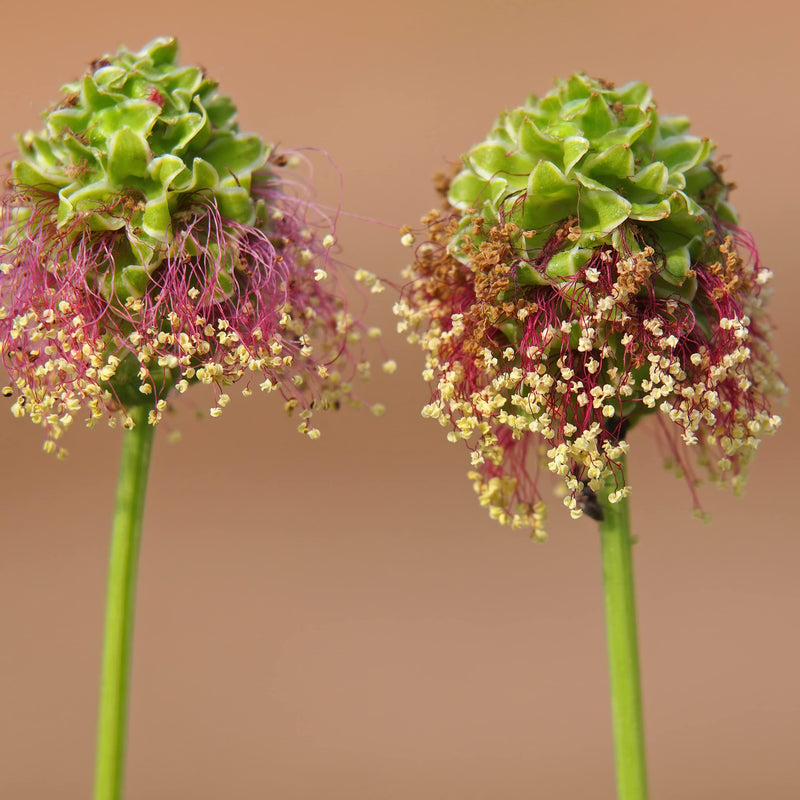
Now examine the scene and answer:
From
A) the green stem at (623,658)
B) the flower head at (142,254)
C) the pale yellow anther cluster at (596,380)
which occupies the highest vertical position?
the flower head at (142,254)

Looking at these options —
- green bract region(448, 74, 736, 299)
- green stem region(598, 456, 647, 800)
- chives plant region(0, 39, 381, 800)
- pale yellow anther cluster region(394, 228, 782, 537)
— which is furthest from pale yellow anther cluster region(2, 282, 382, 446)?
green stem region(598, 456, 647, 800)

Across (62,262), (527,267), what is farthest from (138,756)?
(527,267)

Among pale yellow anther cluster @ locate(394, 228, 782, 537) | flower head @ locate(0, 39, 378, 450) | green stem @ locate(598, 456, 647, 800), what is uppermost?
flower head @ locate(0, 39, 378, 450)

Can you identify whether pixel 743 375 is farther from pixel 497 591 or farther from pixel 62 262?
pixel 497 591

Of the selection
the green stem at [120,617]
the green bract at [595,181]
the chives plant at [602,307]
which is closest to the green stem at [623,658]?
the chives plant at [602,307]

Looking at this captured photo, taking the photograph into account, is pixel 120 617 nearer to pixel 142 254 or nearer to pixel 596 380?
pixel 142 254

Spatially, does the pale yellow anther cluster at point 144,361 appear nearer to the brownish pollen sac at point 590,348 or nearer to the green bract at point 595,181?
the brownish pollen sac at point 590,348

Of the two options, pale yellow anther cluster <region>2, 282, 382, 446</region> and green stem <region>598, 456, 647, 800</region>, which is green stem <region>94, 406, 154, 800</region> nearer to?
pale yellow anther cluster <region>2, 282, 382, 446</region>
